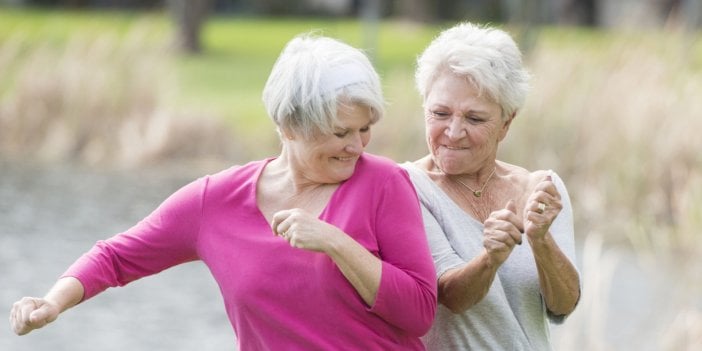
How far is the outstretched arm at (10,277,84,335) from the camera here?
302cm

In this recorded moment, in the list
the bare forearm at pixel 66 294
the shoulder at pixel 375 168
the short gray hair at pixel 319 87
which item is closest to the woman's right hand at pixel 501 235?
the shoulder at pixel 375 168

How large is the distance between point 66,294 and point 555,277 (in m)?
1.05

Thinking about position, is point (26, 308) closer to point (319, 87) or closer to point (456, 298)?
point (319, 87)

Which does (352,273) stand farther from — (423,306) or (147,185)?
(147,185)

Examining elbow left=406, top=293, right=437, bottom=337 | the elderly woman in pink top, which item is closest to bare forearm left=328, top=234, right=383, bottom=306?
the elderly woman in pink top

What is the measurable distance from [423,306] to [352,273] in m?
0.18

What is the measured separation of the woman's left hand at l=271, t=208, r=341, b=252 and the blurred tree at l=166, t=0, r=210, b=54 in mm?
21469

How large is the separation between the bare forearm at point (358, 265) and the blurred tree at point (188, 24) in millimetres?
21440

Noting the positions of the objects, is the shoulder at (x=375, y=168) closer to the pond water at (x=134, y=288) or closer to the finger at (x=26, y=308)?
the finger at (x=26, y=308)

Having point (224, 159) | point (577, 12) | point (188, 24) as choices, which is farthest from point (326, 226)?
point (577, 12)

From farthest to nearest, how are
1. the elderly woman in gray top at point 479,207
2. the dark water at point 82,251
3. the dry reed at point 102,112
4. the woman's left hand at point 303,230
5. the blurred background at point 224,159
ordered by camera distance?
1. the dry reed at point 102,112
2. the dark water at point 82,251
3. the blurred background at point 224,159
4. the elderly woman in gray top at point 479,207
5. the woman's left hand at point 303,230

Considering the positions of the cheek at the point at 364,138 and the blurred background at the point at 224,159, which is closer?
the cheek at the point at 364,138

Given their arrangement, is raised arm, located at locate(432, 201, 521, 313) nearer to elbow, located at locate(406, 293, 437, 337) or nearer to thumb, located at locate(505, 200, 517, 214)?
thumb, located at locate(505, 200, 517, 214)

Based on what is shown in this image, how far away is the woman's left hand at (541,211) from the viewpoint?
311cm
